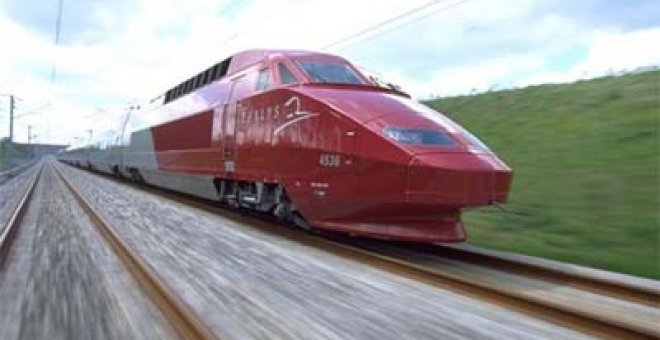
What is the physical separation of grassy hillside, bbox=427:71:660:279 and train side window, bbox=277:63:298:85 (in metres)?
3.85

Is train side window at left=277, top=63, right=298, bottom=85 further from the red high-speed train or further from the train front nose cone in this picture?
the train front nose cone

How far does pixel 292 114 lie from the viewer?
37.4 feet

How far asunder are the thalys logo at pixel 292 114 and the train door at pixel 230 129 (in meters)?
2.55

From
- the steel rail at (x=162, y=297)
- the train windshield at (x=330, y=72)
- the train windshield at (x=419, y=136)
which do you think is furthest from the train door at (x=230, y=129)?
the train windshield at (x=419, y=136)

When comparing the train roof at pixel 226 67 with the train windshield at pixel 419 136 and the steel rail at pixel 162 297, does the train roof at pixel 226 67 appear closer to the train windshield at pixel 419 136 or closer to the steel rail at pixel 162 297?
the train windshield at pixel 419 136

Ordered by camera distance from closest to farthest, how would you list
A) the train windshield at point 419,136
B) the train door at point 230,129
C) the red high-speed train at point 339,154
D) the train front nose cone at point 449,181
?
the train front nose cone at point 449,181 → the red high-speed train at point 339,154 → the train windshield at point 419,136 → the train door at point 230,129

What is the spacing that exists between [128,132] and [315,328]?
26.6 meters

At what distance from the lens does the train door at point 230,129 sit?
564 inches

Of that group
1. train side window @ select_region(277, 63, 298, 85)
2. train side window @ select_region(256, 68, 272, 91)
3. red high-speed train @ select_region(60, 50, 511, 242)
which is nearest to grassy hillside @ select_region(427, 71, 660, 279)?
red high-speed train @ select_region(60, 50, 511, 242)

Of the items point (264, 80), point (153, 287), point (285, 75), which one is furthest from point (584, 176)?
point (153, 287)

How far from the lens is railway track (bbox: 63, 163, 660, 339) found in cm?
588

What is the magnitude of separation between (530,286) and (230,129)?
8.00 meters

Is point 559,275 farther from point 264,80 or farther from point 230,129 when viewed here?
point 230,129

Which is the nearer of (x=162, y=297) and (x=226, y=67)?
(x=162, y=297)
